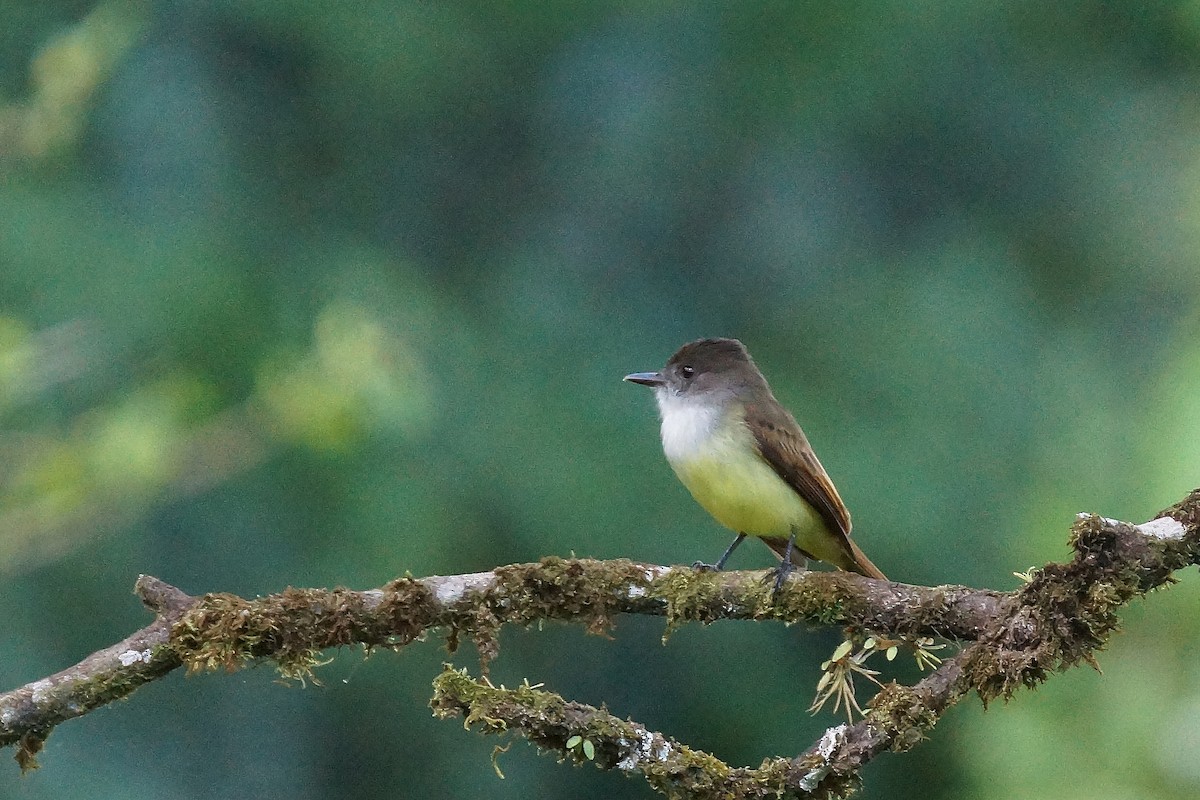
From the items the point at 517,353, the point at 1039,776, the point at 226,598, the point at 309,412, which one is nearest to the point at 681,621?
the point at 226,598

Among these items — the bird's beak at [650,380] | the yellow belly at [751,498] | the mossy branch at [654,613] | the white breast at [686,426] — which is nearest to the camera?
the mossy branch at [654,613]

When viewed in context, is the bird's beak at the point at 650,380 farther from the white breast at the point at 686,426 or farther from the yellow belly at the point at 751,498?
the yellow belly at the point at 751,498

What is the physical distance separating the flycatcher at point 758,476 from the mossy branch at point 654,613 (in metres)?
0.85

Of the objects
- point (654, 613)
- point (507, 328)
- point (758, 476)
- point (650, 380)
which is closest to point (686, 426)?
point (758, 476)

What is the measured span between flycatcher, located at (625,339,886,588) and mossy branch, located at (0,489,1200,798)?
0.85m

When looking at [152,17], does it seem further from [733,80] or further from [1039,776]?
[1039,776]

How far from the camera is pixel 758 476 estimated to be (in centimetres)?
472

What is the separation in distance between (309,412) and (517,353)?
3.01 metres

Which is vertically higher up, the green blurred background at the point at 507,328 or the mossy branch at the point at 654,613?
the green blurred background at the point at 507,328

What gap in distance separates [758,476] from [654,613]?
1083 millimetres

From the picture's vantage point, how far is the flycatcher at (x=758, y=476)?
4656mm

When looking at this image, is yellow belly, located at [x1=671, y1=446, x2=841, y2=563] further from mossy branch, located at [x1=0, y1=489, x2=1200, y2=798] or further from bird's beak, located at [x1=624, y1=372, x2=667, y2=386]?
mossy branch, located at [x1=0, y1=489, x2=1200, y2=798]

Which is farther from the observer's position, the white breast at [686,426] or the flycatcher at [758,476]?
the white breast at [686,426]

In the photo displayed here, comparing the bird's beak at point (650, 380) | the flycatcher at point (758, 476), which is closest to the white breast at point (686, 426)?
the flycatcher at point (758, 476)
